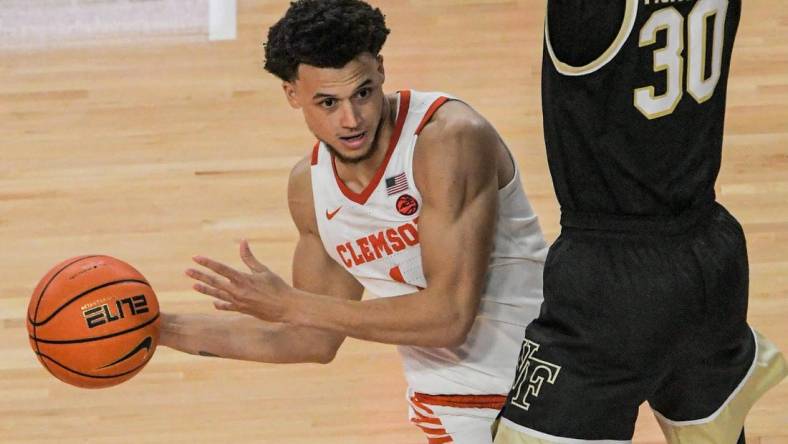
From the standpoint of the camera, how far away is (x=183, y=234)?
609 cm

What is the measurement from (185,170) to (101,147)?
0.57 metres

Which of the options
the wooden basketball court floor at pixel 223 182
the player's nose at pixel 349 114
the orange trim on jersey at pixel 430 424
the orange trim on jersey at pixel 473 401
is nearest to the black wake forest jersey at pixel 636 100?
the player's nose at pixel 349 114

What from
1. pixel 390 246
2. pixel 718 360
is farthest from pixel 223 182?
pixel 718 360

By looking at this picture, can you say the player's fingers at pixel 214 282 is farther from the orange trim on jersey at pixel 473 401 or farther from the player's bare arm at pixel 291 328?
the orange trim on jersey at pixel 473 401

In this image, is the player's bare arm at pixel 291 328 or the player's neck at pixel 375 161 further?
the player's bare arm at pixel 291 328

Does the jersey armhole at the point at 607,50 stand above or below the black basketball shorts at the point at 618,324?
above

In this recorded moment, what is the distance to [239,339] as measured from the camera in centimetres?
399

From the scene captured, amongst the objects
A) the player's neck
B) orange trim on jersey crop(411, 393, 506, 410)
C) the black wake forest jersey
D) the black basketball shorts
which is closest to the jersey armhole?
the black wake forest jersey

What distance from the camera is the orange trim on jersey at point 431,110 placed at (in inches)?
148

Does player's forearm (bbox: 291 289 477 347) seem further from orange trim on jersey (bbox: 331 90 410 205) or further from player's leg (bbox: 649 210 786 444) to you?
player's leg (bbox: 649 210 786 444)

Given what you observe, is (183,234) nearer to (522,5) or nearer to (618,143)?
(522,5)

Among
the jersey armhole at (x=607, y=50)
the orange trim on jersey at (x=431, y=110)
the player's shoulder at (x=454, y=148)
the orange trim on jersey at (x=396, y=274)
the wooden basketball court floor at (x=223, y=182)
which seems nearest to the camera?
the jersey armhole at (x=607, y=50)

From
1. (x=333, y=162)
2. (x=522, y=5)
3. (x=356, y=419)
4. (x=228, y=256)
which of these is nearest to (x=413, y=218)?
(x=333, y=162)

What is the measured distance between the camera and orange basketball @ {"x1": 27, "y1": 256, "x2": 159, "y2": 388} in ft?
12.0
